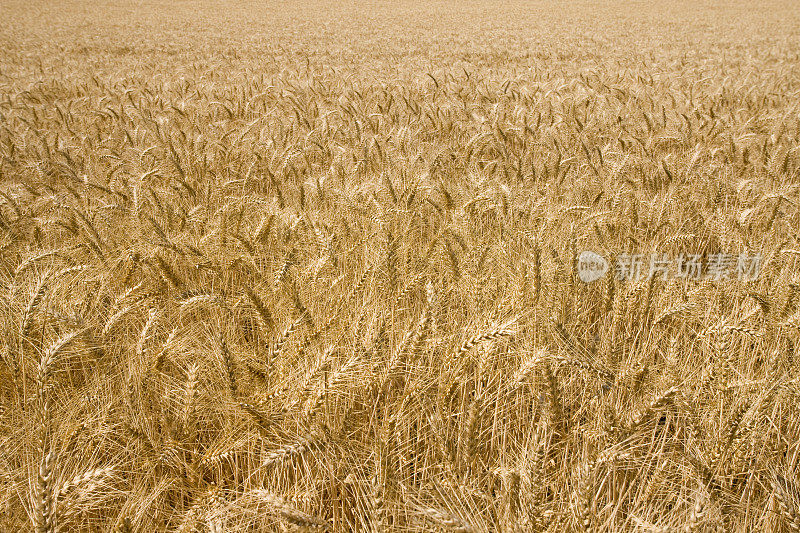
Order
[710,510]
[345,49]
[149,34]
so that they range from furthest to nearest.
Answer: [149,34] → [345,49] → [710,510]

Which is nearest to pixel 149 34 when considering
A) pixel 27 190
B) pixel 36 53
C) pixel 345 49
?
pixel 36 53

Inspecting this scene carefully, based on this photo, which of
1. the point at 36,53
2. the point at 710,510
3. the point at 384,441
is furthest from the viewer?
the point at 36,53

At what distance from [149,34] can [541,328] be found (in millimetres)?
19077

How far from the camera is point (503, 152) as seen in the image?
9.88 feet

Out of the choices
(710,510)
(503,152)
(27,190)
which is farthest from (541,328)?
(27,190)

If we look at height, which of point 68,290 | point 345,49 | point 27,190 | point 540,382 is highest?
point 345,49

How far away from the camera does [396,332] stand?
62.3 inches

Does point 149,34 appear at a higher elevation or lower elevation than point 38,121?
higher

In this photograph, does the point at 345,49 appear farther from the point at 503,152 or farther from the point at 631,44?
the point at 503,152

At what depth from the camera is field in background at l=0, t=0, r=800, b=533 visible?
1.07m

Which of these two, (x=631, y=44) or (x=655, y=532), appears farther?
(x=631, y=44)

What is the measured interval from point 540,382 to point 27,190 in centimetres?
279

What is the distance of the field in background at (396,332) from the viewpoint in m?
1.07

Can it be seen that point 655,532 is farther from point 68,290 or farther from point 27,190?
point 27,190
